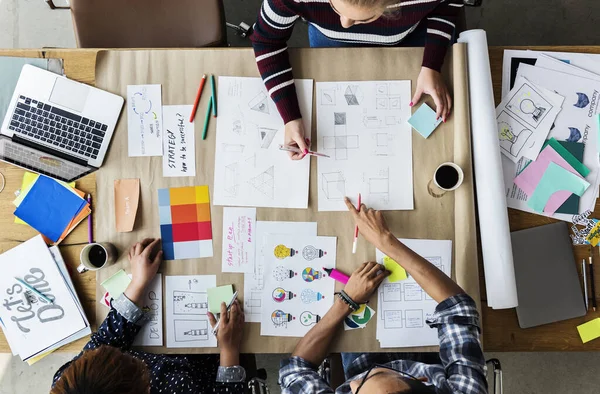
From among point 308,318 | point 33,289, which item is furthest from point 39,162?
point 308,318

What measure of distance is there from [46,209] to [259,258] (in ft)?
2.00

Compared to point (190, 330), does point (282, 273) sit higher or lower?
higher

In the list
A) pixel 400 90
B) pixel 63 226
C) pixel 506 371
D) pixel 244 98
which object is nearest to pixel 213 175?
pixel 244 98

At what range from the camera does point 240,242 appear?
120cm

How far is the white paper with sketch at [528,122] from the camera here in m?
1.22

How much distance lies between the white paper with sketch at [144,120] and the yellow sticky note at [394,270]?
2.24 feet

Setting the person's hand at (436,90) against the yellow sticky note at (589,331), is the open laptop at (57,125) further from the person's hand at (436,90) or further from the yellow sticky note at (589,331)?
the yellow sticky note at (589,331)

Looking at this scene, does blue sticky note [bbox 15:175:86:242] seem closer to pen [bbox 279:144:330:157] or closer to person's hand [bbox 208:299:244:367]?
person's hand [bbox 208:299:244:367]

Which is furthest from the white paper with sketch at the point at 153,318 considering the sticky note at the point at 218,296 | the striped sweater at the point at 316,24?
the striped sweater at the point at 316,24

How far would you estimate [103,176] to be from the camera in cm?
123

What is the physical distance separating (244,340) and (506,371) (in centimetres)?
130

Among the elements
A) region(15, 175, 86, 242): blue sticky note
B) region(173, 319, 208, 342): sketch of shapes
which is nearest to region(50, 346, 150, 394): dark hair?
region(173, 319, 208, 342): sketch of shapes

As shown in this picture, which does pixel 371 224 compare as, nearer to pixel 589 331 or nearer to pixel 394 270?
pixel 394 270

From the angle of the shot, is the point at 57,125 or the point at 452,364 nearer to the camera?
the point at 452,364
